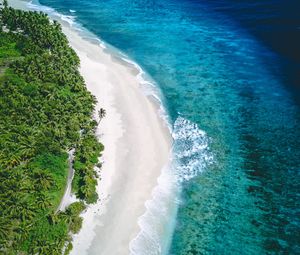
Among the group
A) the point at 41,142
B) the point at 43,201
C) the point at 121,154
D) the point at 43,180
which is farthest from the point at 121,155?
the point at 43,201

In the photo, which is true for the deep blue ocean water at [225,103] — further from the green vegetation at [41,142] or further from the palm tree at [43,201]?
the palm tree at [43,201]

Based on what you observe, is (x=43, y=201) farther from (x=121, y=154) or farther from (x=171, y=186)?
(x=171, y=186)

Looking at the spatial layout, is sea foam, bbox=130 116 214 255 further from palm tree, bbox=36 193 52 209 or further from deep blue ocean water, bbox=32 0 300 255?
palm tree, bbox=36 193 52 209

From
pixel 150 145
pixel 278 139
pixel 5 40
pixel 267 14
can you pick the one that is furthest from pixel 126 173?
pixel 267 14

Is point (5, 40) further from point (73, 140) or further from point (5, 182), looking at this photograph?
point (5, 182)

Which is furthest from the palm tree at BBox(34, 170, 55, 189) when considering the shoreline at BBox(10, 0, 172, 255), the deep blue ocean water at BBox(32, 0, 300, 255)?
the deep blue ocean water at BBox(32, 0, 300, 255)

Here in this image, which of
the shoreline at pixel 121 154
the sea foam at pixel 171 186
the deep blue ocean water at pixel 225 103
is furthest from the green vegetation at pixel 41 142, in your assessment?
the deep blue ocean water at pixel 225 103
